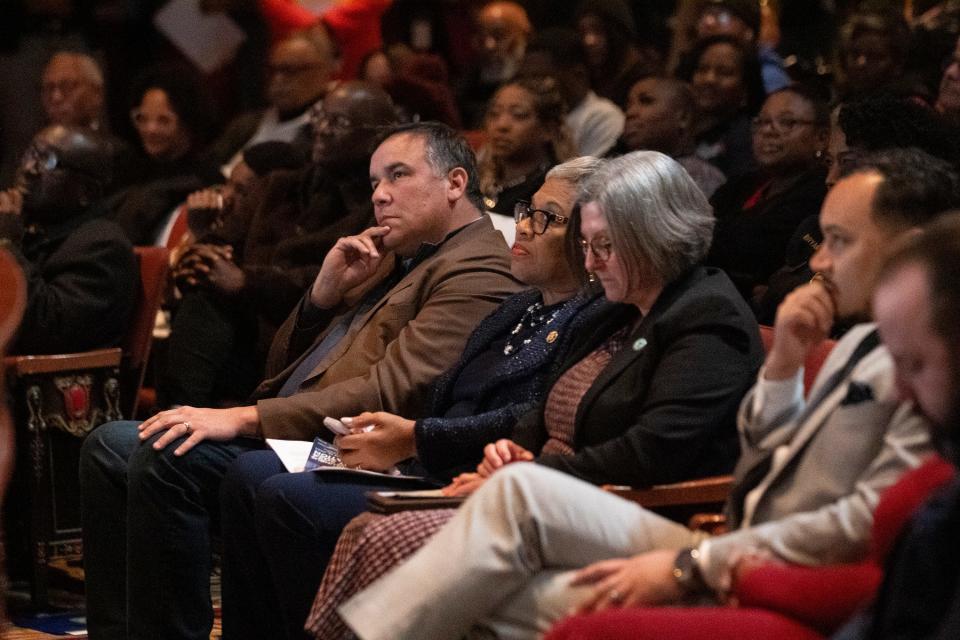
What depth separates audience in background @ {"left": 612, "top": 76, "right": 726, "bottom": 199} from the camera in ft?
17.7

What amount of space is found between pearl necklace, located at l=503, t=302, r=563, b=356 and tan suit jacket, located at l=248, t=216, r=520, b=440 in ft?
0.65

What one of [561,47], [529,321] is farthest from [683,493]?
[561,47]

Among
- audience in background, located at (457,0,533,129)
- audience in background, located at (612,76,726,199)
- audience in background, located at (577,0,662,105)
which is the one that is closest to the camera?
audience in background, located at (612,76,726,199)

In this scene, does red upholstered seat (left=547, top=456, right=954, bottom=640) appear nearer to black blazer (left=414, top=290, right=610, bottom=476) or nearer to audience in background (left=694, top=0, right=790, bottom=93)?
black blazer (left=414, top=290, right=610, bottom=476)

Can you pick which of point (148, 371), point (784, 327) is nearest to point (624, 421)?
point (784, 327)

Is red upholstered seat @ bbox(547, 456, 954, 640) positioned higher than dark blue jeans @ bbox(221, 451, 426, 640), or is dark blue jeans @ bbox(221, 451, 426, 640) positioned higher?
red upholstered seat @ bbox(547, 456, 954, 640)

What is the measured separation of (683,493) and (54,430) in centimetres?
229

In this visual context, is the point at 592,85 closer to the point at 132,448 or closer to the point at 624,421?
the point at 132,448

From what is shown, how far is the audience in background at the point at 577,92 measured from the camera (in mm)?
5828

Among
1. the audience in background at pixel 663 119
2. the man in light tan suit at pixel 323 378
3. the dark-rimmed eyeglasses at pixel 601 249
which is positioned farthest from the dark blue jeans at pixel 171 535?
the audience in background at pixel 663 119

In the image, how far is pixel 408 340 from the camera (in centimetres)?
366

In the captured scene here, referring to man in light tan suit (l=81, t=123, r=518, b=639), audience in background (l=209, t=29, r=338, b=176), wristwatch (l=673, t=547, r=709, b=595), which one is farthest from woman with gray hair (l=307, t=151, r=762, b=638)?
audience in background (l=209, t=29, r=338, b=176)

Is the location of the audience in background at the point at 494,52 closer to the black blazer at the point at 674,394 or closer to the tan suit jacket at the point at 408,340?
the tan suit jacket at the point at 408,340

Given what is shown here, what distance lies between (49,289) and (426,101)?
189 centimetres
